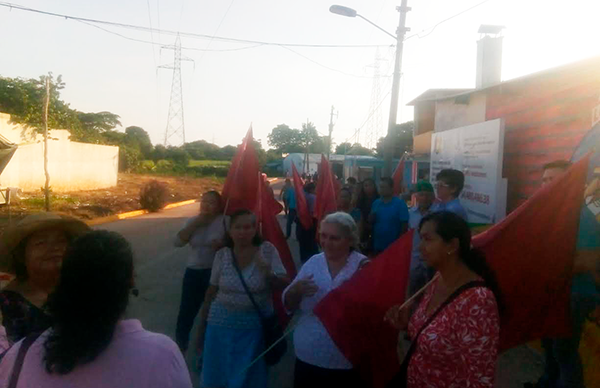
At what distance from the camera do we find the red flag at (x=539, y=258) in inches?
138

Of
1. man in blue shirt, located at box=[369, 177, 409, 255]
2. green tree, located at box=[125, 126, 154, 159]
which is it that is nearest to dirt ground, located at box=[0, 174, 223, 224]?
man in blue shirt, located at box=[369, 177, 409, 255]

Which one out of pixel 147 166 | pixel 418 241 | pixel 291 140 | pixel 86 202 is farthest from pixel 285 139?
pixel 418 241

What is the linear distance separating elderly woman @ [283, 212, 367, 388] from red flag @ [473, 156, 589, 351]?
771 millimetres

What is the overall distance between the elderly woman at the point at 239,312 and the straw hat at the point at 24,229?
1.38 metres

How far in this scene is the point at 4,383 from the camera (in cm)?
202

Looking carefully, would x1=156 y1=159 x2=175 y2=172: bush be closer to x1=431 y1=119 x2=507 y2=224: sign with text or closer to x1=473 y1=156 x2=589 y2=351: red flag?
x1=431 y1=119 x2=507 y2=224: sign with text

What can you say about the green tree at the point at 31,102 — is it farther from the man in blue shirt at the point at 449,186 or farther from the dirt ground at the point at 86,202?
the man in blue shirt at the point at 449,186

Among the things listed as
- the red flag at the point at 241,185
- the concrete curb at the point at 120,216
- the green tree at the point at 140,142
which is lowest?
the concrete curb at the point at 120,216

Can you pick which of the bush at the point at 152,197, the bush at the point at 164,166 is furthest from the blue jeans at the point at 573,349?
the bush at the point at 164,166

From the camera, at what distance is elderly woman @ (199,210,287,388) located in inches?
169

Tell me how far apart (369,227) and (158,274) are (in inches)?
180

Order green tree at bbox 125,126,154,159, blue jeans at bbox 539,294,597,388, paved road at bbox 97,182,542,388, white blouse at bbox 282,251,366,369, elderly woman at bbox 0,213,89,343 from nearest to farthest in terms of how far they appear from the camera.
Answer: elderly woman at bbox 0,213,89,343 < white blouse at bbox 282,251,366,369 < blue jeans at bbox 539,294,597,388 < paved road at bbox 97,182,542,388 < green tree at bbox 125,126,154,159

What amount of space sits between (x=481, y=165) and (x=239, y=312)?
→ 5.43 metres

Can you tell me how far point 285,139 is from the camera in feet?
299
